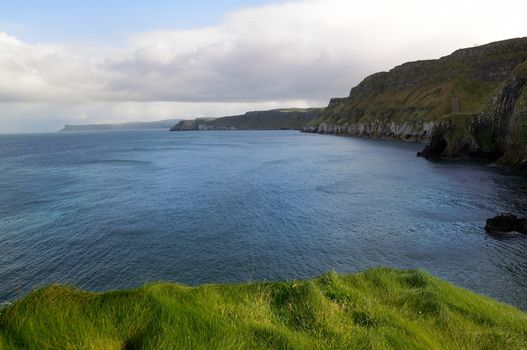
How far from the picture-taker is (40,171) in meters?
91.5

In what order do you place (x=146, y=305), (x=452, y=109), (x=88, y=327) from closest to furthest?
(x=88, y=327), (x=146, y=305), (x=452, y=109)

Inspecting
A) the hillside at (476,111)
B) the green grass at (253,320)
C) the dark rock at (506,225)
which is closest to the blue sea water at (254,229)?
the dark rock at (506,225)

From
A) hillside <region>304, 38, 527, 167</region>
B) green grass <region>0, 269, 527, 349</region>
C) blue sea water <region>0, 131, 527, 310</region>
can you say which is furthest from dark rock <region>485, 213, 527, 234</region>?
hillside <region>304, 38, 527, 167</region>

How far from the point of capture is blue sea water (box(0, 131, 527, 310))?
1251 inches

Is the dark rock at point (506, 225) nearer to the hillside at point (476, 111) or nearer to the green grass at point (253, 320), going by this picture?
the green grass at point (253, 320)

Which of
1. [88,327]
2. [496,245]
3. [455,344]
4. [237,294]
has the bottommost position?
[496,245]

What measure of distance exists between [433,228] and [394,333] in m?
36.8

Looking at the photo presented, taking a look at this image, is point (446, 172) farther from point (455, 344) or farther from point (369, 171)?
point (455, 344)

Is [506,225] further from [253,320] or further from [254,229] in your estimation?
[253,320]

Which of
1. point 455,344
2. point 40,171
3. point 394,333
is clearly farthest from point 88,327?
point 40,171

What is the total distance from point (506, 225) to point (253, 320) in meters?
40.9

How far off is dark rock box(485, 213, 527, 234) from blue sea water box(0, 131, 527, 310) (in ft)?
4.13

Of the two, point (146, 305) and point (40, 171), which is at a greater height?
point (146, 305)

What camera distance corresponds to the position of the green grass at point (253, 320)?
8.68 meters
